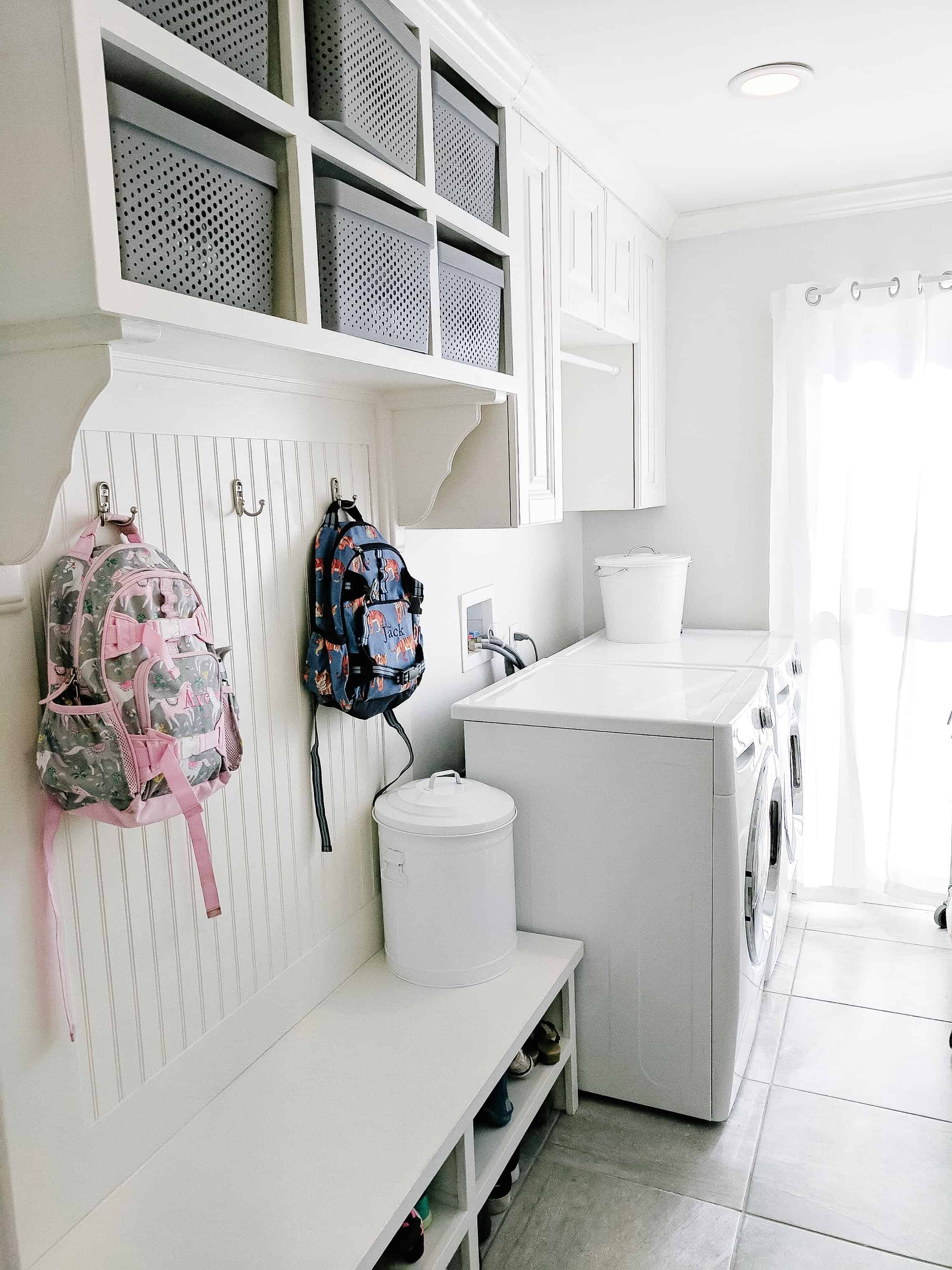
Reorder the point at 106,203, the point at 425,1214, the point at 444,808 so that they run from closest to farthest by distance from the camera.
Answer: the point at 106,203 → the point at 425,1214 → the point at 444,808

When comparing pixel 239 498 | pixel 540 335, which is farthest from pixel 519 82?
pixel 239 498

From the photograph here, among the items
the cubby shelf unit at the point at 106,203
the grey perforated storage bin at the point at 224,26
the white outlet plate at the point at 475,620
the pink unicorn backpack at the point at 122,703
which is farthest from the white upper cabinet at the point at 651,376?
the pink unicorn backpack at the point at 122,703

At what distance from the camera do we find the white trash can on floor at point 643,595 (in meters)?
3.02

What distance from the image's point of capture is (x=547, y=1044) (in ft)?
7.00

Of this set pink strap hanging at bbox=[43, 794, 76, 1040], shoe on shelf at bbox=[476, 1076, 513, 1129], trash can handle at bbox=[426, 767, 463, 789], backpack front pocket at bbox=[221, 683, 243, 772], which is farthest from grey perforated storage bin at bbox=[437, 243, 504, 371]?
shoe on shelf at bbox=[476, 1076, 513, 1129]

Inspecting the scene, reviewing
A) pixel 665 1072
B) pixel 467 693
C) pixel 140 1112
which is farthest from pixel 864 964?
pixel 140 1112

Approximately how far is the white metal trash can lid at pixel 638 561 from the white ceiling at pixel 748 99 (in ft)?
3.64

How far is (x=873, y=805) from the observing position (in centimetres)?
319

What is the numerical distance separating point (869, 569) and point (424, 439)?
5.68 ft

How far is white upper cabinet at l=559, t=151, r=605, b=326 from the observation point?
7.64 feet

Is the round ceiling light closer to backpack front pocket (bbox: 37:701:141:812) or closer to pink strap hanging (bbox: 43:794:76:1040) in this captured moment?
backpack front pocket (bbox: 37:701:141:812)

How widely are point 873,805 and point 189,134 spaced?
2.89m

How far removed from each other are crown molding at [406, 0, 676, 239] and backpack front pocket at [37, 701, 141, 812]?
125 centimetres

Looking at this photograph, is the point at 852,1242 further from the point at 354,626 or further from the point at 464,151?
the point at 464,151
